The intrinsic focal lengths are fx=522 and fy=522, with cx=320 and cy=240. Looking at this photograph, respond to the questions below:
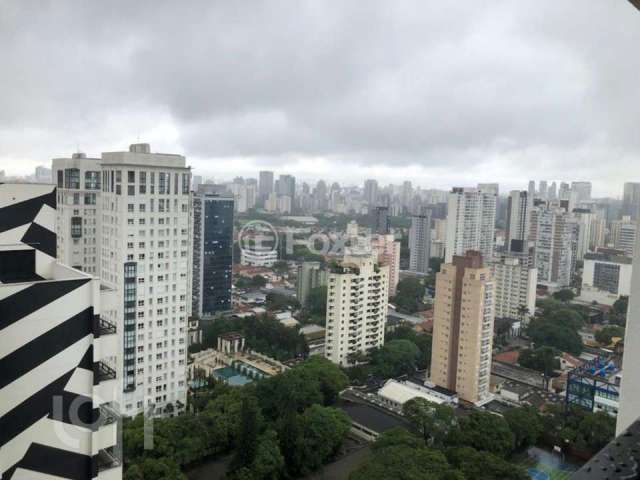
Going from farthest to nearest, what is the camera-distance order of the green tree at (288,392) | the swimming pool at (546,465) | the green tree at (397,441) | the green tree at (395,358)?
1. the green tree at (395,358)
2. the green tree at (288,392)
3. the swimming pool at (546,465)
4. the green tree at (397,441)

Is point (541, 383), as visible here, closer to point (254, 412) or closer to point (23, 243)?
point (254, 412)

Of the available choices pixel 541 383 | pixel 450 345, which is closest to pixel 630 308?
pixel 450 345

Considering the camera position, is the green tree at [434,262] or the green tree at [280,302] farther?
the green tree at [434,262]

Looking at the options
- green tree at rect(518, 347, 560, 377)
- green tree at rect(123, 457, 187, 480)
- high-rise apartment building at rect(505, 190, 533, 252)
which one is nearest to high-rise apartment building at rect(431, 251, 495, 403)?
green tree at rect(518, 347, 560, 377)

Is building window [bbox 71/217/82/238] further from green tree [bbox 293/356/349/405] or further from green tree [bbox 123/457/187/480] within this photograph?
green tree [bbox 123/457/187/480]

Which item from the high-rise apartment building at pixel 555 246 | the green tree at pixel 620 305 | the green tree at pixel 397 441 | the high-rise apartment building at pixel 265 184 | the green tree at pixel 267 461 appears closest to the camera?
the green tree at pixel 267 461

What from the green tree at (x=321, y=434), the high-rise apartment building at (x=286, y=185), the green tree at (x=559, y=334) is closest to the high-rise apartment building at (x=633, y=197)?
the green tree at (x=321, y=434)

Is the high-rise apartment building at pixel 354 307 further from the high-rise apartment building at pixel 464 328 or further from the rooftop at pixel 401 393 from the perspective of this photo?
the rooftop at pixel 401 393
